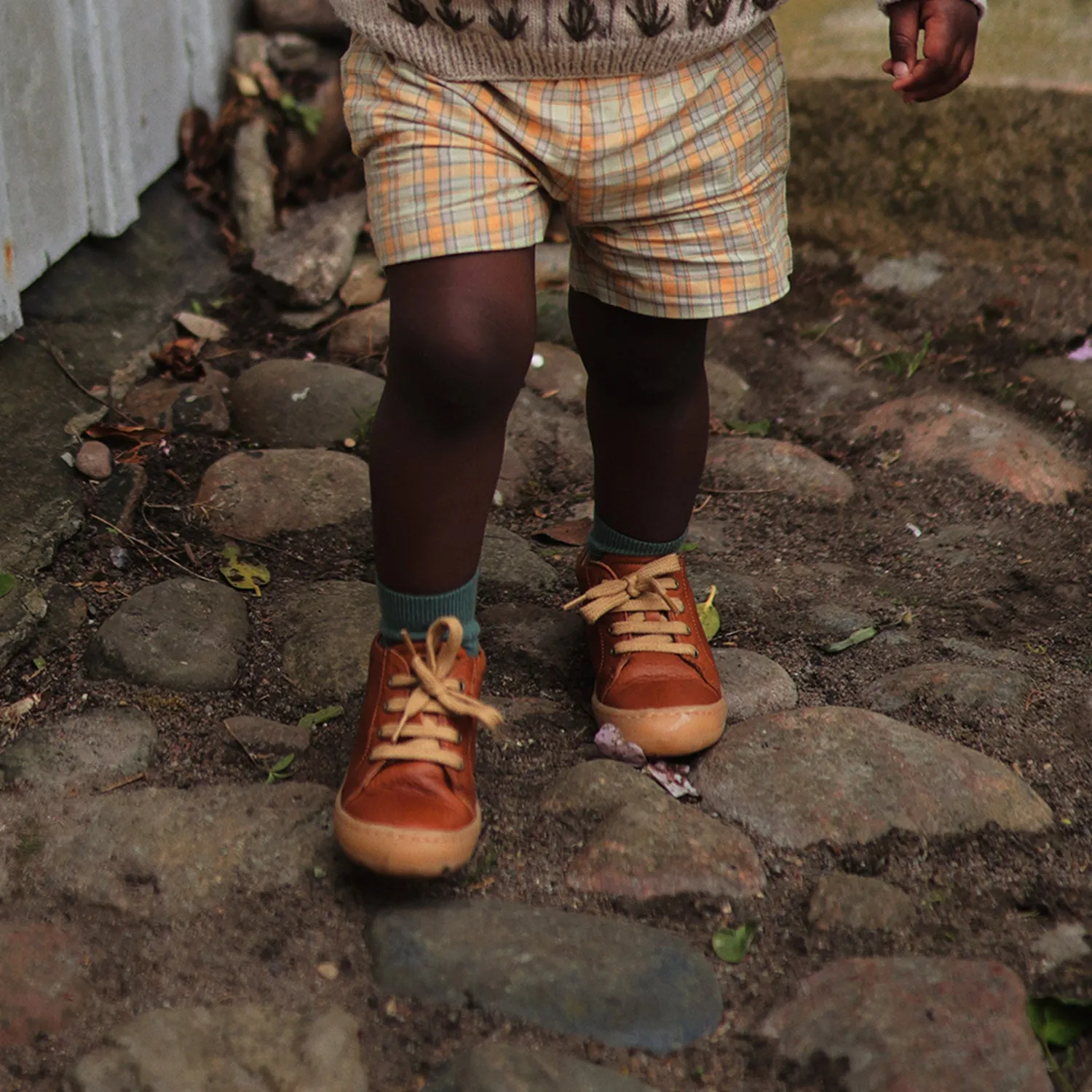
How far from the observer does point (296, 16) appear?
367cm

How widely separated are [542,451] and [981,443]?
874 millimetres

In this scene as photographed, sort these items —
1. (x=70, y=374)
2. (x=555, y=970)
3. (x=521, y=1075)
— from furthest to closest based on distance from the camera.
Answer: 1. (x=70, y=374)
2. (x=555, y=970)
3. (x=521, y=1075)

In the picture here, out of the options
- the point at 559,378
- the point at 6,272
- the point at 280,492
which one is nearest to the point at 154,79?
the point at 6,272

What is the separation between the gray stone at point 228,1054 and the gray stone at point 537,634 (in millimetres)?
733

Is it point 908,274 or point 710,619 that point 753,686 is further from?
point 908,274

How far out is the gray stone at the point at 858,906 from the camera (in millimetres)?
1485

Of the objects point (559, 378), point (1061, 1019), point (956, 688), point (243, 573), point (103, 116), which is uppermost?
point (103, 116)

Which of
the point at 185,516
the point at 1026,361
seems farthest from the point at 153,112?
the point at 1026,361

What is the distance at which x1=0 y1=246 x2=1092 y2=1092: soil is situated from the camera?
4.50ft

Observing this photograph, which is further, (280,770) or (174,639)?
(174,639)

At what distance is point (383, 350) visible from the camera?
119 inches

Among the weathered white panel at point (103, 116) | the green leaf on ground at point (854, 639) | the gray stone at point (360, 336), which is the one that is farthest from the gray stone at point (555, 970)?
the weathered white panel at point (103, 116)

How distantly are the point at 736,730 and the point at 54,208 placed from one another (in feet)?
5.78

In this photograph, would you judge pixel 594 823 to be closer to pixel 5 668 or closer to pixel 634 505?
pixel 634 505
